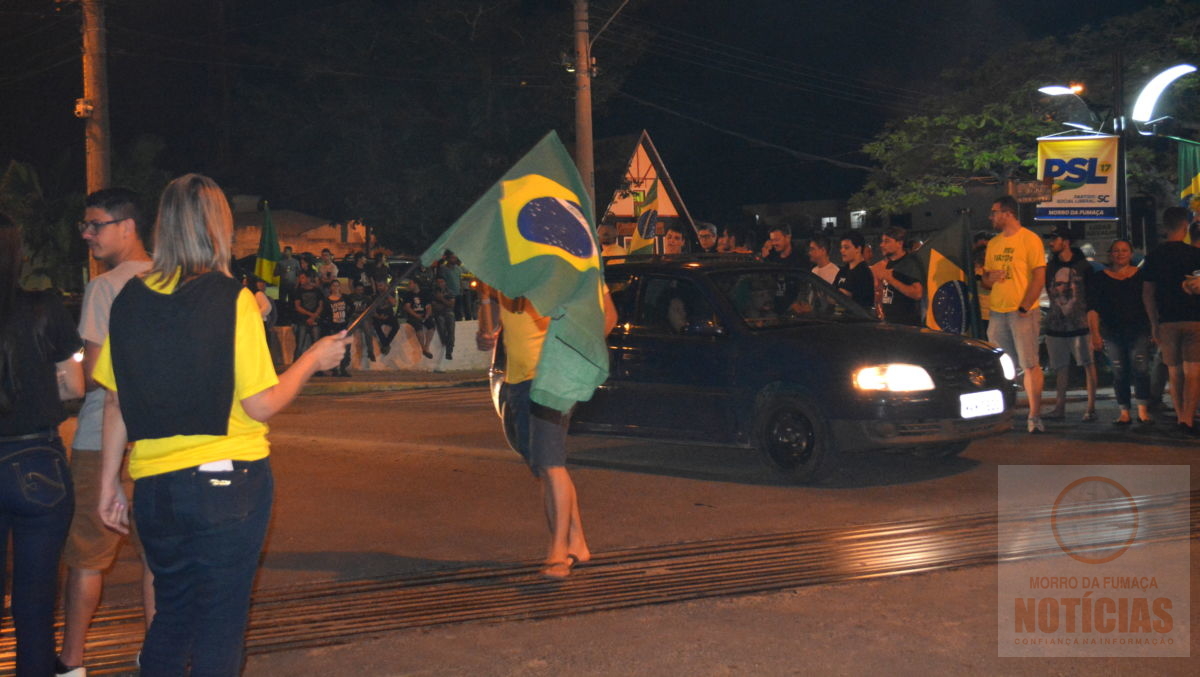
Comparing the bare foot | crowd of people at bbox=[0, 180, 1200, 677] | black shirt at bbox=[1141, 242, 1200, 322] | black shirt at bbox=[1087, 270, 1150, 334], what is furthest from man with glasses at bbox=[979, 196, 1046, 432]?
crowd of people at bbox=[0, 180, 1200, 677]

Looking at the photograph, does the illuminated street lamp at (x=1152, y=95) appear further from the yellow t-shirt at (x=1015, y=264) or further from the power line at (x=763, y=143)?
the power line at (x=763, y=143)

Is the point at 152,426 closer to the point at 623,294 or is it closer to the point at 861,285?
the point at 623,294

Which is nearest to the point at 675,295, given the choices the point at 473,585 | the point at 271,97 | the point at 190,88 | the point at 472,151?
the point at 473,585

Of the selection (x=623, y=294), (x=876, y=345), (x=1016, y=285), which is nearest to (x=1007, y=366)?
(x=1016, y=285)

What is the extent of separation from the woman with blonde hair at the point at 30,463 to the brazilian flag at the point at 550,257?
2118 millimetres

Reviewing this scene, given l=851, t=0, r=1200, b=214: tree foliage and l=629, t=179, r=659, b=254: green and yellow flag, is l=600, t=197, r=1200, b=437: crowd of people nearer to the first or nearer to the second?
l=629, t=179, r=659, b=254: green and yellow flag

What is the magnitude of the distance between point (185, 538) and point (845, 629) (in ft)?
9.84

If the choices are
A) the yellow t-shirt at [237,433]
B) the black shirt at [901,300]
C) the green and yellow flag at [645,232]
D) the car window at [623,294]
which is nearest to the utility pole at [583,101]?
the green and yellow flag at [645,232]

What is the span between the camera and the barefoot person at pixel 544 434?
6.38 metres

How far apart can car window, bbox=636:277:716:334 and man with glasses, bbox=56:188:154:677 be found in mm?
5534

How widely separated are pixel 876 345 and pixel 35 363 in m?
6.27

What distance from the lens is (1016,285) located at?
11.0 metres

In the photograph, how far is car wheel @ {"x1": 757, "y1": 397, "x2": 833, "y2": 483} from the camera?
8914 mm

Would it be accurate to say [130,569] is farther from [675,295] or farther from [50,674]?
[675,295]
